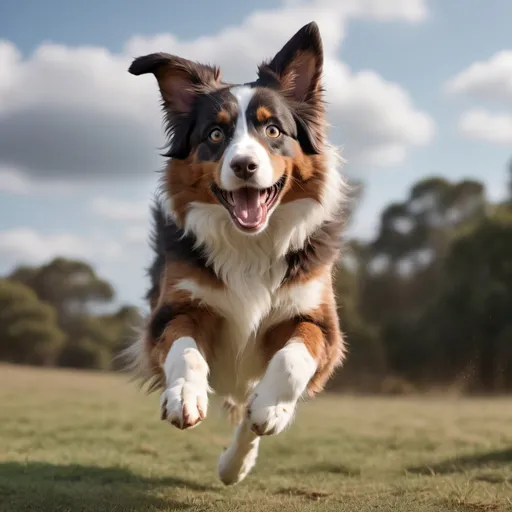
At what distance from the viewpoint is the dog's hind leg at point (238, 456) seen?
230 inches

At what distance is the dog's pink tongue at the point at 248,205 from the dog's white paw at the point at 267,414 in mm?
1069

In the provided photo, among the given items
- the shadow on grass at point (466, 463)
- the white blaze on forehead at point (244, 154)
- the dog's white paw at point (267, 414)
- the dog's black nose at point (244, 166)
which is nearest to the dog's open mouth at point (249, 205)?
the white blaze on forehead at point (244, 154)

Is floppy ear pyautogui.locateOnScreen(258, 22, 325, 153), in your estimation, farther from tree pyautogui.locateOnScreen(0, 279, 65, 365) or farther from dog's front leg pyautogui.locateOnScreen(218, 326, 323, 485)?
tree pyautogui.locateOnScreen(0, 279, 65, 365)

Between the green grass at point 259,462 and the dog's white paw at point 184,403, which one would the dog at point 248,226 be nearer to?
the dog's white paw at point 184,403

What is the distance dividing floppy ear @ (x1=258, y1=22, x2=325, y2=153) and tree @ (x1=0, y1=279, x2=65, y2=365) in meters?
17.7

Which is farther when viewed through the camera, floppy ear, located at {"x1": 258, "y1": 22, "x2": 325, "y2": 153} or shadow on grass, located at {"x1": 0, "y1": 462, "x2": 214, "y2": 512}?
floppy ear, located at {"x1": 258, "y1": 22, "x2": 325, "y2": 153}

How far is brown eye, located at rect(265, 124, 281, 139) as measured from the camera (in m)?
4.84

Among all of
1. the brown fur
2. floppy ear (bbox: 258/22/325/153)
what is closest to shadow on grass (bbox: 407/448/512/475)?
the brown fur

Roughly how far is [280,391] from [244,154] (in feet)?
4.47

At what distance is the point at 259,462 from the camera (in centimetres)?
744

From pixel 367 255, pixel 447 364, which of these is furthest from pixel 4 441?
pixel 367 255

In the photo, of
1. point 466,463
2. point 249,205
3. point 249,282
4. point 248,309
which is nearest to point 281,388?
point 248,309

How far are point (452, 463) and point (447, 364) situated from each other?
1589cm

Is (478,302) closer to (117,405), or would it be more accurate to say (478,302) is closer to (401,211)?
(401,211)
